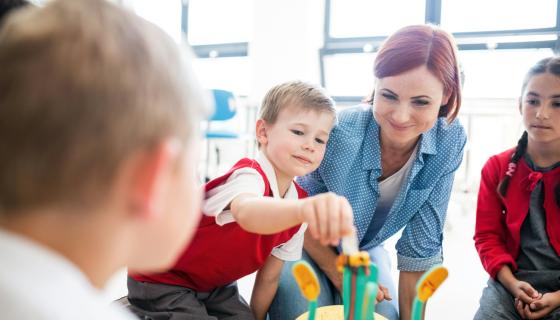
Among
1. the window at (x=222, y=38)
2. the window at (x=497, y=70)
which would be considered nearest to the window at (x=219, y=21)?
the window at (x=222, y=38)

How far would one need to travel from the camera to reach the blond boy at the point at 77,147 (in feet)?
1.09

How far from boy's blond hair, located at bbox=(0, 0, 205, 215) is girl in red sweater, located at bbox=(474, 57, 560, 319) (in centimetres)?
119

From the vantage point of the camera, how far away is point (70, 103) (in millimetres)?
336

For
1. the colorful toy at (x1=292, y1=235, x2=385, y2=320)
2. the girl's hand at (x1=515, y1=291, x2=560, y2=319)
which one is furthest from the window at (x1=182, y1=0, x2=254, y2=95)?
the colorful toy at (x1=292, y1=235, x2=385, y2=320)

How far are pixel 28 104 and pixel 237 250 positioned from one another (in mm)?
725

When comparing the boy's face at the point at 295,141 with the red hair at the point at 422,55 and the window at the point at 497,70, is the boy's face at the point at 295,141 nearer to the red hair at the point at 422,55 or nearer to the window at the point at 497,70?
the red hair at the point at 422,55

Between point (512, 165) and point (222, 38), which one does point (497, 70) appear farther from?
point (512, 165)

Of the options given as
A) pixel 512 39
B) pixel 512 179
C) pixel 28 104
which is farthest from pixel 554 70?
pixel 512 39

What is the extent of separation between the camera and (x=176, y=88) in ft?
1.33

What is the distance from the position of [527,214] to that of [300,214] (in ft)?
3.24

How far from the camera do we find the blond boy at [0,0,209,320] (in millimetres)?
A: 332

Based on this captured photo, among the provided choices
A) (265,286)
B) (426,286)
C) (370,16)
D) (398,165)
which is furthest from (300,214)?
(370,16)

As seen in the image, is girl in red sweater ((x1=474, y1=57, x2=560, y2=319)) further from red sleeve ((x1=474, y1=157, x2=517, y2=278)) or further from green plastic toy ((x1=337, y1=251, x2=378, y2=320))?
green plastic toy ((x1=337, y1=251, x2=378, y2=320))

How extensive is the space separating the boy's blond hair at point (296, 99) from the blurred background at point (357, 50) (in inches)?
92.2
